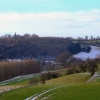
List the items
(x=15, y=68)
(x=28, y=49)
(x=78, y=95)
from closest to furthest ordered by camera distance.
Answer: (x=78, y=95)
(x=15, y=68)
(x=28, y=49)

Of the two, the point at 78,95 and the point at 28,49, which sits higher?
the point at 78,95

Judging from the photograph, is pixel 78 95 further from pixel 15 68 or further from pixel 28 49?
pixel 28 49

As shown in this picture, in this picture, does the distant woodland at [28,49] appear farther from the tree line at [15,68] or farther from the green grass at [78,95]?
the green grass at [78,95]

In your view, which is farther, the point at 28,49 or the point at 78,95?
the point at 28,49

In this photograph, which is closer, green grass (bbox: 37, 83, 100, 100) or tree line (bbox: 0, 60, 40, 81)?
green grass (bbox: 37, 83, 100, 100)

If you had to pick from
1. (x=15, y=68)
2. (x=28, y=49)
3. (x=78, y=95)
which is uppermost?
(x=78, y=95)

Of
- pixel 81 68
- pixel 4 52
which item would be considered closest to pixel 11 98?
pixel 81 68

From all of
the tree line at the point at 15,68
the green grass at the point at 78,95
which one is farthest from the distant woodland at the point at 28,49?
the green grass at the point at 78,95

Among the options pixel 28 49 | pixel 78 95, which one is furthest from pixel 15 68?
pixel 28 49

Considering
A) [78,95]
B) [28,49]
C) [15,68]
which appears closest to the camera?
[78,95]

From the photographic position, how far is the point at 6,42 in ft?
648

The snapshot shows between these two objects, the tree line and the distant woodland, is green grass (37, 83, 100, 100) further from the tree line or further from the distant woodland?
the distant woodland

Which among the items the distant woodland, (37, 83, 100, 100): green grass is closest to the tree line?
(37, 83, 100, 100): green grass

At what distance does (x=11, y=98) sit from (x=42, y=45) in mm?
171426
